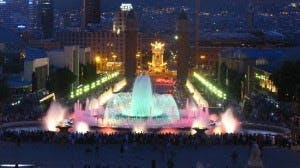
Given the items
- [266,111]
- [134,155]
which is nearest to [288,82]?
[266,111]

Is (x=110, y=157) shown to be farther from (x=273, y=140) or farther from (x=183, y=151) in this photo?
(x=273, y=140)

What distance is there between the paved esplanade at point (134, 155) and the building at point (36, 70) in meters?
38.7

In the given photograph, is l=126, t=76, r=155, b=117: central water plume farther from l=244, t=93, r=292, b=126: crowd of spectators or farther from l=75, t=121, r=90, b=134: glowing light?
l=244, t=93, r=292, b=126: crowd of spectators

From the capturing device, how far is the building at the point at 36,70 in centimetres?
7188

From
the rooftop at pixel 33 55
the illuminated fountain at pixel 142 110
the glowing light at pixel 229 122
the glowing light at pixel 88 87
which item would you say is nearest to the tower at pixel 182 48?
the glowing light at pixel 88 87

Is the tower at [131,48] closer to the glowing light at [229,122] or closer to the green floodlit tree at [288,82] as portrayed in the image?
the green floodlit tree at [288,82]

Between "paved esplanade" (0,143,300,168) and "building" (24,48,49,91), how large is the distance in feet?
→ 127

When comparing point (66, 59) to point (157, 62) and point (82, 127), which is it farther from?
point (157, 62)

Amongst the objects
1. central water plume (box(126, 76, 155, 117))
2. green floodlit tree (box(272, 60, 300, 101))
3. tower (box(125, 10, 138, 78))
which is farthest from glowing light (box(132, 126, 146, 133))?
tower (box(125, 10, 138, 78))

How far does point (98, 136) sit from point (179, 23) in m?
68.9

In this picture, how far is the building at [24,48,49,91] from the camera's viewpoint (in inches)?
2830

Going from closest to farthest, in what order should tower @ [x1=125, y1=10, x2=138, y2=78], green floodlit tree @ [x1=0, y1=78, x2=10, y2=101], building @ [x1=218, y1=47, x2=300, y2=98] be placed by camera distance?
green floodlit tree @ [x1=0, y1=78, x2=10, y2=101] < building @ [x1=218, y1=47, x2=300, y2=98] < tower @ [x1=125, y1=10, x2=138, y2=78]

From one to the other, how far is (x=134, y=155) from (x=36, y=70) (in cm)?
4649

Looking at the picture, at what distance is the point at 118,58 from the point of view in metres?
145
